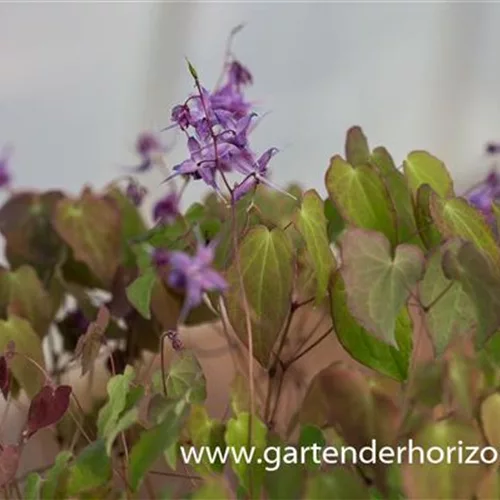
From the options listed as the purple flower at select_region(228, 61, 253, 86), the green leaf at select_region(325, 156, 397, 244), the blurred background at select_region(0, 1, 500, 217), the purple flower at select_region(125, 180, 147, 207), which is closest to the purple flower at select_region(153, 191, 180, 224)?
the purple flower at select_region(125, 180, 147, 207)

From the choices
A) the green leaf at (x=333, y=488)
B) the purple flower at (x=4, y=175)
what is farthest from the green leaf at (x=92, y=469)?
the purple flower at (x=4, y=175)

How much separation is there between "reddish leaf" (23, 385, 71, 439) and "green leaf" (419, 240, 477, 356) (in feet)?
0.58

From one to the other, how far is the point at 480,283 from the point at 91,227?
0.37 meters

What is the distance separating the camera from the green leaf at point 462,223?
1.60 ft

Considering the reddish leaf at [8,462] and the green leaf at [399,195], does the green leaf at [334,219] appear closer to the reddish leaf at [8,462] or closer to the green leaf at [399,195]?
the green leaf at [399,195]

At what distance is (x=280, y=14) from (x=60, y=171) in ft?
1.20

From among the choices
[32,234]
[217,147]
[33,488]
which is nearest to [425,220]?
[217,147]

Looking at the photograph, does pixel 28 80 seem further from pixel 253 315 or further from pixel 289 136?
pixel 253 315

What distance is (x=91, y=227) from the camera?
745mm

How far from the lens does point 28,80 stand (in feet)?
4.19

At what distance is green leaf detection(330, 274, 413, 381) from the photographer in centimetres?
50

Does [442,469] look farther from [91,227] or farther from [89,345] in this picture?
[91,227]

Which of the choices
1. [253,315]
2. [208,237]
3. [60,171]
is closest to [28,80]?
[60,171]

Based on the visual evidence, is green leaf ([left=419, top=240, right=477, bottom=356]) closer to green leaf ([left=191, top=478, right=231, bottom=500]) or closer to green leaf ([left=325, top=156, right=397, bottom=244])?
green leaf ([left=325, top=156, right=397, bottom=244])
